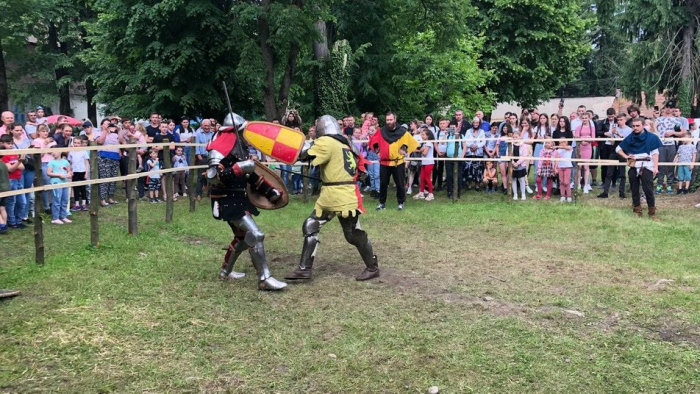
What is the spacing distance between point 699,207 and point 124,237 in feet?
32.3

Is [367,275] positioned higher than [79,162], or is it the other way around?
[79,162]

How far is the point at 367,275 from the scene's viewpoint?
21.0 feet

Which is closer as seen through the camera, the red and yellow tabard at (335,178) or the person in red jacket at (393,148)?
the red and yellow tabard at (335,178)

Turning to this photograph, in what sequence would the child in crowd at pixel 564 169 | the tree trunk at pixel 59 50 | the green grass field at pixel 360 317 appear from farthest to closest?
1. the tree trunk at pixel 59 50
2. the child in crowd at pixel 564 169
3. the green grass field at pixel 360 317

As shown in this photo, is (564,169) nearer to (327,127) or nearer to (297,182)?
(297,182)

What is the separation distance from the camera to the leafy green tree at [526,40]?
950 inches

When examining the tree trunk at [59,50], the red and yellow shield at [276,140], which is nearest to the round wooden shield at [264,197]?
the red and yellow shield at [276,140]

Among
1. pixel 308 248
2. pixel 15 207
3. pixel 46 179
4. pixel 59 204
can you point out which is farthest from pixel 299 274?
pixel 46 179

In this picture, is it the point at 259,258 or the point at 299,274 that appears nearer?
the point at 259,258

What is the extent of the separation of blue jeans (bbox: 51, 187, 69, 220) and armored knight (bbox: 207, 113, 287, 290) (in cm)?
434

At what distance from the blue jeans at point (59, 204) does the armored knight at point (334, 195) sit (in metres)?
4.96

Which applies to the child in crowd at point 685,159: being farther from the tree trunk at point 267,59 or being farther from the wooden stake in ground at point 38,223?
the wooden stake in ground at point 38,223

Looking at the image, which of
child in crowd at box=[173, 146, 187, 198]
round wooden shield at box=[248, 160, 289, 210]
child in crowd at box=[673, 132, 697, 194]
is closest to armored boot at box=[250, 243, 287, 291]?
round wooden shield at box=[248, 160, 289, 210]

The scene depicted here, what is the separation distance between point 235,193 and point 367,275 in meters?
1.70
